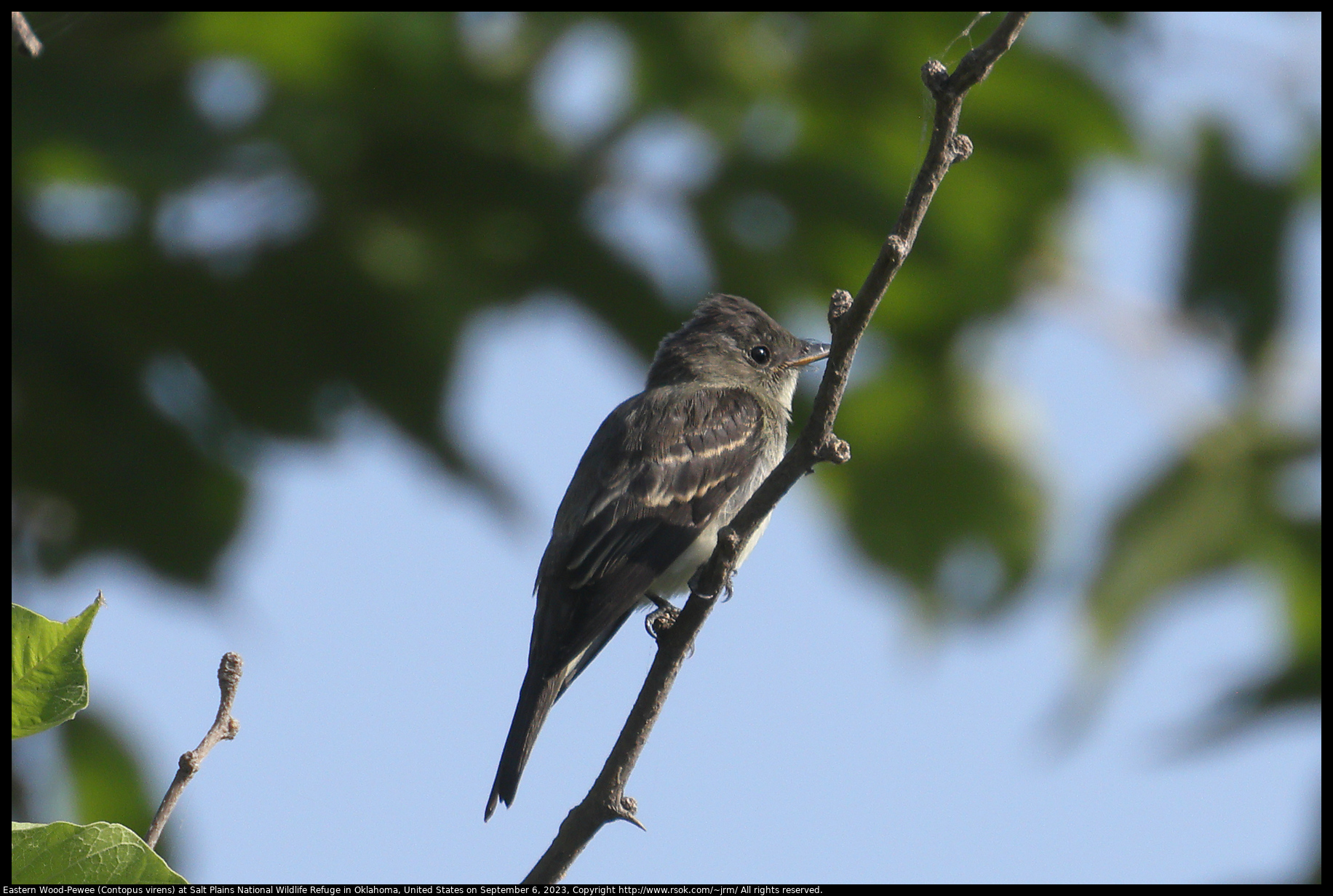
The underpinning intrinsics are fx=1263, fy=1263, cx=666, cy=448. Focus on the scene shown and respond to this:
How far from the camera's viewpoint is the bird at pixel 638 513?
414 cm

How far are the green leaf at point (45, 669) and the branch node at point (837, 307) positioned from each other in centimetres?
155

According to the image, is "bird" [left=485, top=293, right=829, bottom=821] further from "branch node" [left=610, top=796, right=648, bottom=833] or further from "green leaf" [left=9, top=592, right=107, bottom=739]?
"green leaf" [left=9, top=592, right=107, bottom=739]

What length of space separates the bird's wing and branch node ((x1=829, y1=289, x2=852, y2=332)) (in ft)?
5.95

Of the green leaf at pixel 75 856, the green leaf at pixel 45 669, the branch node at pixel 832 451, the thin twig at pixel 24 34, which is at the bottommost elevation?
the green leaf at pixel 75 856

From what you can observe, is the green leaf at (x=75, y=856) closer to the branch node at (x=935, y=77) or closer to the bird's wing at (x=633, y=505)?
the branch node at (x=935, y=77)

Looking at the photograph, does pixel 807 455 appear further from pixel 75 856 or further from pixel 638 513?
pixel 638 513

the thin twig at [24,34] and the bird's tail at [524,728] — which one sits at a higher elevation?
the thin twig at [24,34]

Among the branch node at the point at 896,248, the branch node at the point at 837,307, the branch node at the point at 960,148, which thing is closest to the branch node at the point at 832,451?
the branch node at the point at 837,307

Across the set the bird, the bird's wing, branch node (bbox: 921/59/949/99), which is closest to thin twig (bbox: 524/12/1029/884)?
branch node (bbox: 921/59/949/99)

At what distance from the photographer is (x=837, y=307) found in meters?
2.66

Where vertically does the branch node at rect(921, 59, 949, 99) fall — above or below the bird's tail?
above

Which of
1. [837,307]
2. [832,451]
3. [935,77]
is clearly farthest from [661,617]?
[935,77]

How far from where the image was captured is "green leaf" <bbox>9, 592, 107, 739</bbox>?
1.73m

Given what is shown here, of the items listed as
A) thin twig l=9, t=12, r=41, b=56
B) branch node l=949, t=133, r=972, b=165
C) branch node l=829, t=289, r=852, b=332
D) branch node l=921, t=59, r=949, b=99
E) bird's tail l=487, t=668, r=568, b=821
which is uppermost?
branch node l=921, t=59, r=949, b=99
